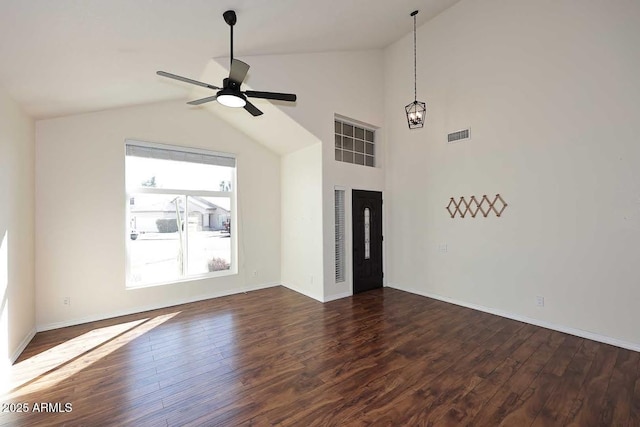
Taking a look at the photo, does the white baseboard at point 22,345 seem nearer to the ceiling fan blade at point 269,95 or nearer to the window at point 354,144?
the ceiling fan blade at point 269,95

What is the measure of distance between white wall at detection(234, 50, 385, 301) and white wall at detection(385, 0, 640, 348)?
651 mm

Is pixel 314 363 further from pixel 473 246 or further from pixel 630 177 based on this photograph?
pixel 630 177

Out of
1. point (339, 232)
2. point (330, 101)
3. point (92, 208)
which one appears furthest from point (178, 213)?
point (330, 101)

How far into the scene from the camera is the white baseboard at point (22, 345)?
2.91 metres

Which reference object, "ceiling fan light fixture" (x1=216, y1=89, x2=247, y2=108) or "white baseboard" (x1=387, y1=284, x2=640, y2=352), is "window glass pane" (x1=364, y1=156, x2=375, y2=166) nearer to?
"white baseboard" (x1=387, y1=284, x2=640, y2=352)

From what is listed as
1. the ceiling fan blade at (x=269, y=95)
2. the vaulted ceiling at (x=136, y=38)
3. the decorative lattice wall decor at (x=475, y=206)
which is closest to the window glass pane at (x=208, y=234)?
the vaulted ceiling at (x=136, y=38)

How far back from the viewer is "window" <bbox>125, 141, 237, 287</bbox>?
4422 millimetres

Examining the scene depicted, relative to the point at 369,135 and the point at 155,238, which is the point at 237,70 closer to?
the point at 155,238

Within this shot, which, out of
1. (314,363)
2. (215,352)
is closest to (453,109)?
(314,363)

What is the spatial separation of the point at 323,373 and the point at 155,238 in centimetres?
364

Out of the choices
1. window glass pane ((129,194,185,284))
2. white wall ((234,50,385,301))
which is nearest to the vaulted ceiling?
white wall ((234,50,385,301))

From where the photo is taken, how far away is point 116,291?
4.17m

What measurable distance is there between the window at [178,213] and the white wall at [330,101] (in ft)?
4.25

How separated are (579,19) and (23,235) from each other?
7302 millimetres
